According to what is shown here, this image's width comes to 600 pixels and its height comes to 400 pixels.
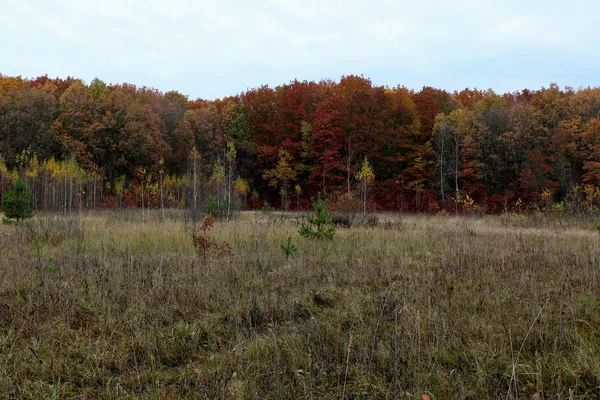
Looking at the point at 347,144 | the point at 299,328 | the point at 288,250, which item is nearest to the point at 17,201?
the point at 288,250

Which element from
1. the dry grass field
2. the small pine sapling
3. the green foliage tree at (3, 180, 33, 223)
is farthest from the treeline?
the dry grass field

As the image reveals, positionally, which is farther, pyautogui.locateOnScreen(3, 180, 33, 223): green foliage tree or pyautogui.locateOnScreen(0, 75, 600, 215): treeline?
pyautogui.locateOnScreen(0, 75, 600, 215): treeline

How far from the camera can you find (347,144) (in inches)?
1469

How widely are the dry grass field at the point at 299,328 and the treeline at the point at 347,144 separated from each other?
24693 millimetres

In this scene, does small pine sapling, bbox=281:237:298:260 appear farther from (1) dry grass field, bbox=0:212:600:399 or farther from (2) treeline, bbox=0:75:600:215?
(2) treeline, bbox=0:75:600:215

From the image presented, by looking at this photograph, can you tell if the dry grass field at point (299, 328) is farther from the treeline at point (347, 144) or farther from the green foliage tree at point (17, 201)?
the treeline at point (347, 144)

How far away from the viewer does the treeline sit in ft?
106

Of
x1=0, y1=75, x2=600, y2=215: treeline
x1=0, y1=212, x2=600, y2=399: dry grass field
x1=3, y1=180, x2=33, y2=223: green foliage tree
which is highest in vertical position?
x1=0, y1=75, x2=600, y2=215: treeline

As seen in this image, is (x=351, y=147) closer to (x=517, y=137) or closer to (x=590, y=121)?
(x=517, y=137)

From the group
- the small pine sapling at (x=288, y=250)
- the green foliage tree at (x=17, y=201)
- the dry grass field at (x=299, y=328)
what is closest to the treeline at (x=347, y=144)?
the green foliage tree at (x=17, y=201)

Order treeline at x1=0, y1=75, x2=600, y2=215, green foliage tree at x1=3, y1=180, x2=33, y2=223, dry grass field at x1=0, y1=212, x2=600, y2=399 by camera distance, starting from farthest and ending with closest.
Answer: treeline at x1=0, y1=75, x2=600, y2=215 → green foliage tree at x1=3, y1=180, x2=33, y2=223 → dry grass field at x1=0, y1=212, x2=600, y2=399

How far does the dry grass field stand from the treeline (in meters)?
24.7

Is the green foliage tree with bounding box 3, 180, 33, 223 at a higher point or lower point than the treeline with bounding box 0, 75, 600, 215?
lower

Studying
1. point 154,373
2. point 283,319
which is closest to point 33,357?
point 154,373
